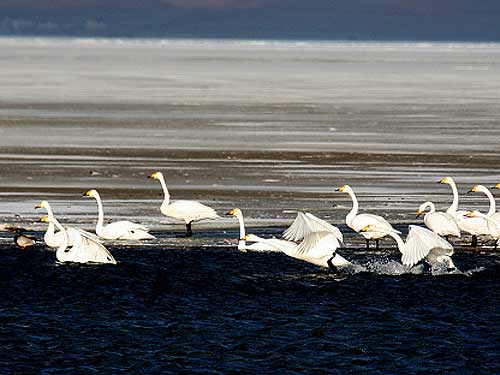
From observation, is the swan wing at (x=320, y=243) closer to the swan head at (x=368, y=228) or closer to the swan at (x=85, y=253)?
the swan head at (x=368, y=228)

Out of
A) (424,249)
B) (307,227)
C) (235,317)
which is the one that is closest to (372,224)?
(307,227)

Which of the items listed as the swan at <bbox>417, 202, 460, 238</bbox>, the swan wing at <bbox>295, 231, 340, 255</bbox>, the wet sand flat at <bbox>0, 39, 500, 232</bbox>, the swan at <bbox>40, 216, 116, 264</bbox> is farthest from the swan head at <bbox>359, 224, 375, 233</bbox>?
the swan at <bbox>40, 216, 116, 264</bbox>

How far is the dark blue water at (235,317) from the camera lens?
11.1m

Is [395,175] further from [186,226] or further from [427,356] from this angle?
[427,356]

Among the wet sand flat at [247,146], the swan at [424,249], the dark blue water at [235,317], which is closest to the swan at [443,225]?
the dark blue water at [235,317]

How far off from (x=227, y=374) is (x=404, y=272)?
16.8 ft

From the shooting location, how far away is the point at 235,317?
12.8 meters

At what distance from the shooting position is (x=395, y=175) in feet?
81.8

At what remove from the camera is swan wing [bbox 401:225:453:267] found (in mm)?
14865

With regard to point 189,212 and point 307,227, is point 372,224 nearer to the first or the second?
point 307,227

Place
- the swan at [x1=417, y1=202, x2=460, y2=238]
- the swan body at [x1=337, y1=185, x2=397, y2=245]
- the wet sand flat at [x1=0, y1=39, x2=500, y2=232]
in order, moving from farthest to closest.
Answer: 1. the wet sand flat at [x1=0, y1=39, x2=500, y2=232]
2. the swan at [x1=417, y1=202, x2=460, y2=238]
3. the swan body at [x1=337, y1=185, x2=397, y2=245]

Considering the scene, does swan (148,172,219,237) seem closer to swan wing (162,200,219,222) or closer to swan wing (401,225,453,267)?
swan wing (162,200,219,222)

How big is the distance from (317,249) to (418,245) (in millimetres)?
1262

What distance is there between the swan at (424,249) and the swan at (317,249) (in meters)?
0.76
